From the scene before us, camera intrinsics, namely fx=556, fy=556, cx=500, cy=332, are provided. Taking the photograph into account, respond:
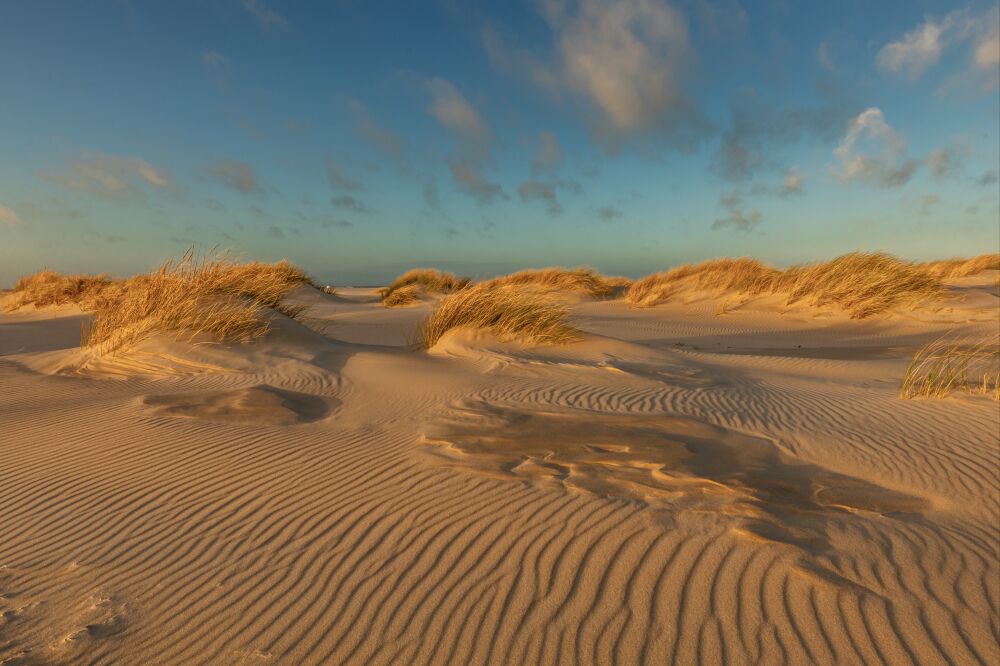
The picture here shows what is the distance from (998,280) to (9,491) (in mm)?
23513

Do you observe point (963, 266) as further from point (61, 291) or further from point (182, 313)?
point (61, 291)

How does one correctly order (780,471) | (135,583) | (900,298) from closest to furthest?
(135,583) → (780,471) → (900,298)

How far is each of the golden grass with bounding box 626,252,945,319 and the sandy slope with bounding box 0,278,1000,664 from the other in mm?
→ 8539

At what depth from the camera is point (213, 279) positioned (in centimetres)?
877

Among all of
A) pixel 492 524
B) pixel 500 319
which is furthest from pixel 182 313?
pixel 492 524

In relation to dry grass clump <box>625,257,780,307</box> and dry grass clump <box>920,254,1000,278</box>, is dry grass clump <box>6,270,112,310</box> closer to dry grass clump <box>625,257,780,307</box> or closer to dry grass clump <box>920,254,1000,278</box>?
dry grass clump <box>625,257,780,307</box>

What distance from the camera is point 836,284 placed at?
527 inches

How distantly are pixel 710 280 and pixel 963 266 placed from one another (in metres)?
10.7

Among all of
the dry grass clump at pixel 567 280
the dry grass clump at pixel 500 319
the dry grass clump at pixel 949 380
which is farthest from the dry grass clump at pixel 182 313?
the dry grass clump at pixel 567 280

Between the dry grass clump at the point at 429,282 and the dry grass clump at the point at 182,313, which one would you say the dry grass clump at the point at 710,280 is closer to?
the dry grass clump at the point at 429,282

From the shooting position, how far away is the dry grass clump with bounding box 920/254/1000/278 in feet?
62.3

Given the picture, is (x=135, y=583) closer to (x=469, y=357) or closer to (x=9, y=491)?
(x=9, y=491)

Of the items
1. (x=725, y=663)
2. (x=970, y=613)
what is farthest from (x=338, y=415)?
(x=970, y=613)

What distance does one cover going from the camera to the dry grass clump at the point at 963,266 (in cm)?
1900
